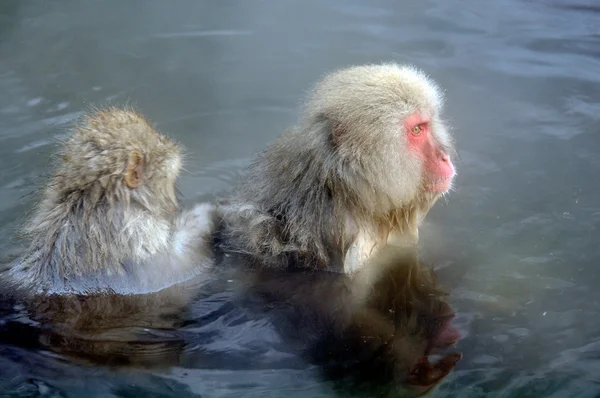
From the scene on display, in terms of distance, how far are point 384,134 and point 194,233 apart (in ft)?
4.24

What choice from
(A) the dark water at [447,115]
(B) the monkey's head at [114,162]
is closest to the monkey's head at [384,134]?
(A) the dark water at [447,115]

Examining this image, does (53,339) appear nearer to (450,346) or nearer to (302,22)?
(450,346)

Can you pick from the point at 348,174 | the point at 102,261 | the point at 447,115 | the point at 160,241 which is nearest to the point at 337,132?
the point at 348,174

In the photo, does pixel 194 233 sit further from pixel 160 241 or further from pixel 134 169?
pixel 134 169

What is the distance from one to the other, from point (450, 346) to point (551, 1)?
15.9ft

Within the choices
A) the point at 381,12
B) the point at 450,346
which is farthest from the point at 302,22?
the point at 450,346

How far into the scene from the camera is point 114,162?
442 centimetres

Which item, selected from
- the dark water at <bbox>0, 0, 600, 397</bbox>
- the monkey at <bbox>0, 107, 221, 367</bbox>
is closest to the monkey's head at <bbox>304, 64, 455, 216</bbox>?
the dark water at <bbox>0, 0, 600, 397</bbox>

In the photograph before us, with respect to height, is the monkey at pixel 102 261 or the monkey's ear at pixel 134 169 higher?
the monkey's ear at pixel 134 169

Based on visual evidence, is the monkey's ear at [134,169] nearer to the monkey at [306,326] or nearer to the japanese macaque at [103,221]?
the japanese macaque at [103,221]

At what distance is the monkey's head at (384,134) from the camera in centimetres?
445

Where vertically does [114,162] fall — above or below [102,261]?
above

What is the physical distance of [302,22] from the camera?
27.5 ft

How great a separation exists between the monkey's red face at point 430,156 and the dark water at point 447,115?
661 millimetres
